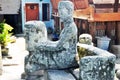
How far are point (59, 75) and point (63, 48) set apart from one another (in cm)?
71

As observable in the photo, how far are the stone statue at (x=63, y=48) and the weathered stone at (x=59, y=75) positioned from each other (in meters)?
0.18

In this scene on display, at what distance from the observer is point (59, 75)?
6.25 m

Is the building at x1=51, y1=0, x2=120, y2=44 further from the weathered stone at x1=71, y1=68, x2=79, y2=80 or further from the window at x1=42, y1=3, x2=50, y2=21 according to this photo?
the window at x1=42, y1=3, x2=50, y2=21

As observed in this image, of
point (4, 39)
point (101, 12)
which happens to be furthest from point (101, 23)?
point (4, 39)

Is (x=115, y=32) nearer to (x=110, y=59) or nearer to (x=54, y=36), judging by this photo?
(x=54, y=36)

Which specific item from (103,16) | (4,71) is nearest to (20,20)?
(103,16)

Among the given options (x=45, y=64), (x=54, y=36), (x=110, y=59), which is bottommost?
(x=54, y=36)

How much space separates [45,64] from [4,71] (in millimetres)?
3777

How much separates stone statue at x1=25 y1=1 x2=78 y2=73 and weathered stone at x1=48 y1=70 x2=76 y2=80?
183mm

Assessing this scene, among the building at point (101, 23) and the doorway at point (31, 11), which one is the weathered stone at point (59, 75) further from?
→ the doorway at point (31, 11)

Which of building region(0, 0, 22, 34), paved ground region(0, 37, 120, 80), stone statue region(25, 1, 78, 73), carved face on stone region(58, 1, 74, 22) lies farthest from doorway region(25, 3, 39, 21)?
carved face on stone region(58, 1, 74, 22)

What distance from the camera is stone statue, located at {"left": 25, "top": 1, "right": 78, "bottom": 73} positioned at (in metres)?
6.52

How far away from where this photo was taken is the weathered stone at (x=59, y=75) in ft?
19.8

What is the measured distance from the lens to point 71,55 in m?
6.68
